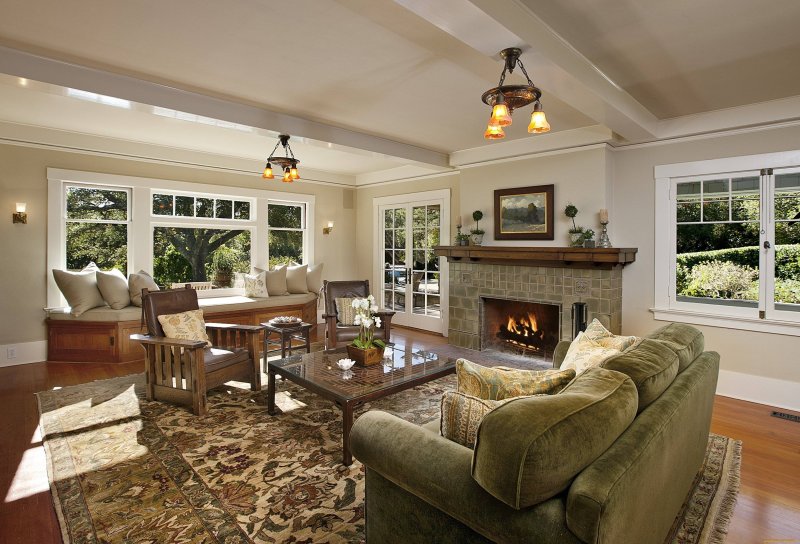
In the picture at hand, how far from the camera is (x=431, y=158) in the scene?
18.8ft

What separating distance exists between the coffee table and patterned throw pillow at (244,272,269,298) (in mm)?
2987

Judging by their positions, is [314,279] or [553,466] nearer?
[553,466]

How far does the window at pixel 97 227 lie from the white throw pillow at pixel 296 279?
7.16 ft

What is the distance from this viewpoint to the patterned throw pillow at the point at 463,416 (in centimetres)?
150

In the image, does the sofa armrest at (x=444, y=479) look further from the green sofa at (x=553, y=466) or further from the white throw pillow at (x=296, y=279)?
the white throw pillow at (x=296, y=279)

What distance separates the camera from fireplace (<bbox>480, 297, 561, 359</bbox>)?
17.4ft

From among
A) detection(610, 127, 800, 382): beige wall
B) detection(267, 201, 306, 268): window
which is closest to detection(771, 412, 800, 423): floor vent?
detection(610, 127, 800, 382): beige wall

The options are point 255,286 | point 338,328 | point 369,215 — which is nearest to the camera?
point 338,328

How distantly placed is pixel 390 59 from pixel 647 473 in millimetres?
2754

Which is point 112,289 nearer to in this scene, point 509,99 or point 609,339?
point 509,99

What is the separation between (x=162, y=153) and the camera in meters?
5.73

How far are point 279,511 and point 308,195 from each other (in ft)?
19.1

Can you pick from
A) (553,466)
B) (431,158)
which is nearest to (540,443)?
(553,466)

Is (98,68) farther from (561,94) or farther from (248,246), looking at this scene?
(248,246)
